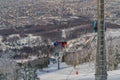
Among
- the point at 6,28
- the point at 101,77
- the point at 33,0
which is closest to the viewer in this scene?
the point at 101,77

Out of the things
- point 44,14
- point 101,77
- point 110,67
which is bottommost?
point 44,14

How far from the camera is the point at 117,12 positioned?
101 meters

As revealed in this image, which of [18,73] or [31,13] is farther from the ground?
[18,73]

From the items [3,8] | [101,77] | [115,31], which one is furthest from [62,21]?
[101,77]

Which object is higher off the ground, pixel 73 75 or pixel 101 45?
pixel 101 45

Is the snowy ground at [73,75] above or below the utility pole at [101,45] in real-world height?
below

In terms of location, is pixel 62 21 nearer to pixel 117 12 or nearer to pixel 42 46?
pixel 117 12

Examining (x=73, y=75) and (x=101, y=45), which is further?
(x=73, y=75)

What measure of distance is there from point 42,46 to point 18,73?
173ft

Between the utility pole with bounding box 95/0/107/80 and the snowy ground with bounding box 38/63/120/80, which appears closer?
the utility pole with bounding box 95/0/107/80

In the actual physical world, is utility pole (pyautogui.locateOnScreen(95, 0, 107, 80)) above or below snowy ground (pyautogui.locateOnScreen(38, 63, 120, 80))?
above

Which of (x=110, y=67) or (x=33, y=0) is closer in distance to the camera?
(x=110, y=67)

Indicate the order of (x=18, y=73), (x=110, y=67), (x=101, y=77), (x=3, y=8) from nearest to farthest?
(x=101, y=77) → (x=18, y=73) → (x=110, y=67) → (x=3, y=8)

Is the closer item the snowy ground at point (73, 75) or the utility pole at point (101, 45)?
the utility pole at point (101, 45)
